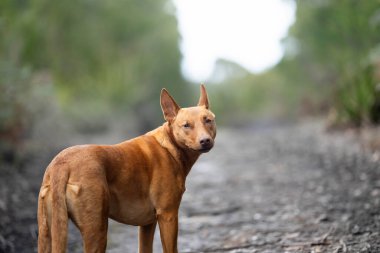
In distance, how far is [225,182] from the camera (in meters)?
9.77

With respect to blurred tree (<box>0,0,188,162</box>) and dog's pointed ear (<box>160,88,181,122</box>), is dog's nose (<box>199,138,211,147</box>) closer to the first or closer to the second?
dog's pointed ear (<box>160,88,181,122</box>)

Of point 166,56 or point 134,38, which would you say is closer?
point 134,38

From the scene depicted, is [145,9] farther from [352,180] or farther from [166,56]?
[352,180]

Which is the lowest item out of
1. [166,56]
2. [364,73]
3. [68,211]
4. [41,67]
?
[68,211]

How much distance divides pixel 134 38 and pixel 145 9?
535 cm

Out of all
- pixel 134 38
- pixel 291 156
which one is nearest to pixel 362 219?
pixel 291 156

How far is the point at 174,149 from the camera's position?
420cm

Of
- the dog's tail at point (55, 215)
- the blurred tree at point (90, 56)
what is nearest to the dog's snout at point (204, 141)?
the dog's tail at point (55, 215)

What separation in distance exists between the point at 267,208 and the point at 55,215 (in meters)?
4.28

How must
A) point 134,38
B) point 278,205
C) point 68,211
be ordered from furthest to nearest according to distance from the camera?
point 134,38
point 278,205
point 68,211

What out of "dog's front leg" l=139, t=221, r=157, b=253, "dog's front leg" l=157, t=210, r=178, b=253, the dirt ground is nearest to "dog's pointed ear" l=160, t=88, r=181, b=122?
"dog's front leg" l=157, t=210, r=178, b=253

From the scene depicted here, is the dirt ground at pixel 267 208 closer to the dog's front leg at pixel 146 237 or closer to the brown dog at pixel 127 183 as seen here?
the dog's front leg at pixel 146 237

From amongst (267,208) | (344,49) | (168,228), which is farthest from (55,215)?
(344,49)

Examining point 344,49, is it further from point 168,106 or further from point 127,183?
point 127,183
